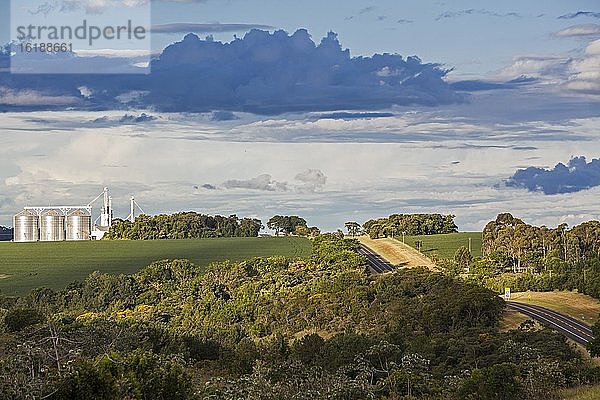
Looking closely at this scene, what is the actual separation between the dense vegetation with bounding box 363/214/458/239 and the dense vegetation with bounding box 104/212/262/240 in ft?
65.8

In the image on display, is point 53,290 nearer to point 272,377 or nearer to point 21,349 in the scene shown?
point 272,377

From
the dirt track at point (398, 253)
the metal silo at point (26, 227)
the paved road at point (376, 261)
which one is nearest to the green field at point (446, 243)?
the dirt track at point (398, 253)

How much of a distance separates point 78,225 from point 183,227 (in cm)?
1694

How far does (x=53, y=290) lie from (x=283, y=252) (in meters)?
29.0

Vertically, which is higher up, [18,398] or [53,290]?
[18,398]

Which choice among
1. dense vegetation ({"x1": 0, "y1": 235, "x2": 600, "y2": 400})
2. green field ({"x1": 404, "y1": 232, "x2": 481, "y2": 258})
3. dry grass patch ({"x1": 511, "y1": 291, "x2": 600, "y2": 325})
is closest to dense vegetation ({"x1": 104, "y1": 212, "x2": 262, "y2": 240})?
green field ({"x1": 404, "y1": 232, "x2": 481, "y2": 258})

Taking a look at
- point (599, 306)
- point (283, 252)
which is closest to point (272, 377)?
point (599, 306)

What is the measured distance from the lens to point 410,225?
495 ft

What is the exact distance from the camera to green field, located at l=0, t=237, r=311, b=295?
10739 cm

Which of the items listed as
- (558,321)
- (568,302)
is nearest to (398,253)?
(568,302)

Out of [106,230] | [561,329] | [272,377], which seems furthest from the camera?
[106,230]

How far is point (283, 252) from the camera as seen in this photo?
117188mm

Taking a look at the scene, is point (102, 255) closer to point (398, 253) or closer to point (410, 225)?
point (398, 253)

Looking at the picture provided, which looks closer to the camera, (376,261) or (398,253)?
(376,261)
